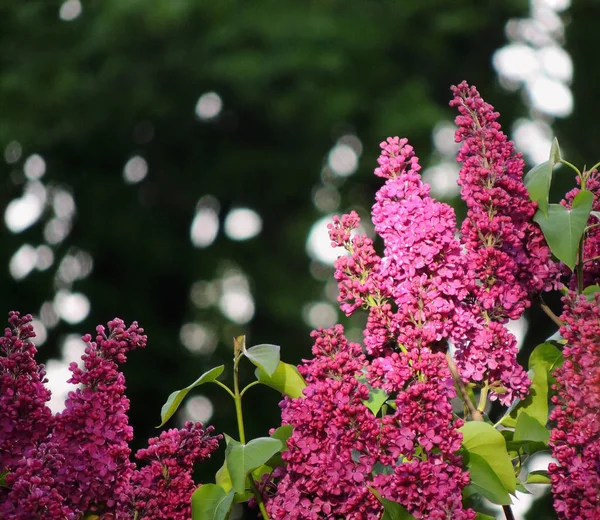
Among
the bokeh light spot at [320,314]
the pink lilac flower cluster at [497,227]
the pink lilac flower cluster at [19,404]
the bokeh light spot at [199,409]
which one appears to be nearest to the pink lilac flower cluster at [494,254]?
the pink lilac flower cluster at [497,227]

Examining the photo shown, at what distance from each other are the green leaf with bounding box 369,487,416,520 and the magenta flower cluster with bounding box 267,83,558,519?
2cm

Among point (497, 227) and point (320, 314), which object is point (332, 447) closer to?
point (497, 227)

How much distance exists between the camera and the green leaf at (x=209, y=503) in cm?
115

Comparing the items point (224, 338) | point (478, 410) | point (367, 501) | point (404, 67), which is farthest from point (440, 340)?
point (404, 67)

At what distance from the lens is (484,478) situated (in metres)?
1.14

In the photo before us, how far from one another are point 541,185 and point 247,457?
22.3 inches

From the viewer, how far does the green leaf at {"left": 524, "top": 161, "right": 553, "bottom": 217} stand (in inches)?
51.1

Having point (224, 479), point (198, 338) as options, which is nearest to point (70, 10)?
point (198, 338)

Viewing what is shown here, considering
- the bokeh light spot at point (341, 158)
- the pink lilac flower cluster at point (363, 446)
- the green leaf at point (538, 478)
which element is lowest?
the bokeh light spot at point (341, 158)

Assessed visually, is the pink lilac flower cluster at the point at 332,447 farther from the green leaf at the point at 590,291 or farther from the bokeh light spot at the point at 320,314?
the bokeh light spot at the point at 320,314

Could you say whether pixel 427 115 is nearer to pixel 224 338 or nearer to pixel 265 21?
pixel 265 21

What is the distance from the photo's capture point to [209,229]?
8.40 m

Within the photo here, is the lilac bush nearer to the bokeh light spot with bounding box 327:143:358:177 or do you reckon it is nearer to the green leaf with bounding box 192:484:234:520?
the green leaf with bounding box 192:484:234:520

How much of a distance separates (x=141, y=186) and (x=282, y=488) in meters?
7.33
